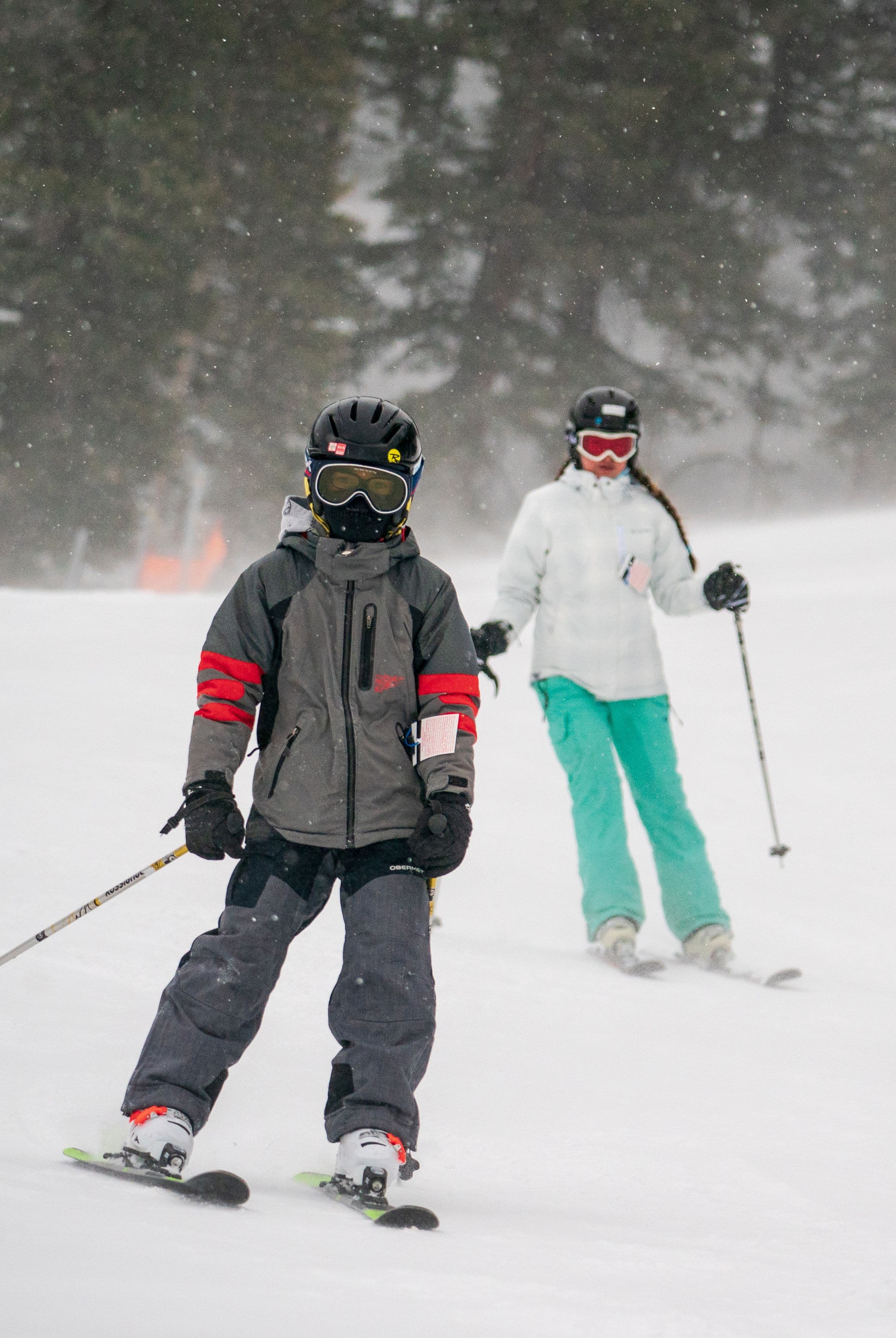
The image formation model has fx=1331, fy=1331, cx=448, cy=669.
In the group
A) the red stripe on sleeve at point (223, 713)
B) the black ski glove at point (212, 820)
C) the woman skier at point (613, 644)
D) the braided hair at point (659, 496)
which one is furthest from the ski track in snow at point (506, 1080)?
the braided hair at point (659, 496)

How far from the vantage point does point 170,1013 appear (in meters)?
2.56

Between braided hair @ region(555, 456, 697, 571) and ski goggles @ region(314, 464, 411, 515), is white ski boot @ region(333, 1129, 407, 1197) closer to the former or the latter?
ski goggles @ region(314, 464, 411, 515)

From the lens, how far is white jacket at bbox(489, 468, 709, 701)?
A: 484 centimetres

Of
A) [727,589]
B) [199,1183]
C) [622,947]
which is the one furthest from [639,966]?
[199,1183]

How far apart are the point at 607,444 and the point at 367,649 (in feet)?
7.78

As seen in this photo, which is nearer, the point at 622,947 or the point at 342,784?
the point at 342,784

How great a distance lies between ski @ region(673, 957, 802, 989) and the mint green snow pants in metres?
0.13

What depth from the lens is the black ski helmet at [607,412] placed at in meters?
4.82

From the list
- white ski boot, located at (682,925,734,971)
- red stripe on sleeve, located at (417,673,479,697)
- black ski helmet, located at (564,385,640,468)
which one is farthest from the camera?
black ski helmet, located at (564,385,640,468)

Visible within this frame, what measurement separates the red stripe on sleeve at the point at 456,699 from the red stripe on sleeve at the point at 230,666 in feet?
1.32

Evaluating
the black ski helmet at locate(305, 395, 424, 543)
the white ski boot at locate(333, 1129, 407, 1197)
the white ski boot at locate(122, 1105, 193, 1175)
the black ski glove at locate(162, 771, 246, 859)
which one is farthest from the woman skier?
the white ski boot at locate(122, 1105, 193, 1175)

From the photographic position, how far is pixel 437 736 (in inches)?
109

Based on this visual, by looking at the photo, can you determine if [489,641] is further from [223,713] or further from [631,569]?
[223,713]

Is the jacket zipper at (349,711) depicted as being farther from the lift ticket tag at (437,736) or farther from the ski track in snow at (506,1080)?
the ski track in snow at (506,1080)
